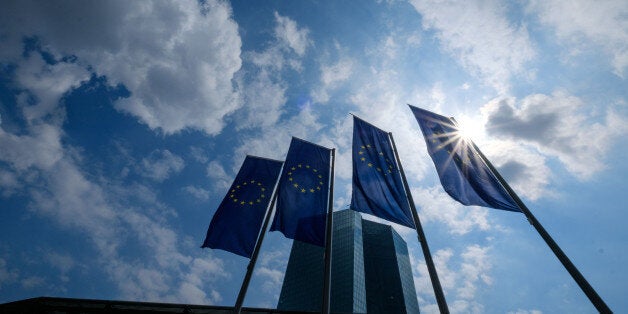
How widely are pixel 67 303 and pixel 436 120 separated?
19.2 meters

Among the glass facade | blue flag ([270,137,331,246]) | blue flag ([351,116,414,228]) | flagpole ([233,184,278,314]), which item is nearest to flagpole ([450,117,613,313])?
blue flag ([351,116,414,228])

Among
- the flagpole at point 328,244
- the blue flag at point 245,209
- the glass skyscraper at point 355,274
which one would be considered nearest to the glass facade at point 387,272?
the glass skyscraper at point 355,274

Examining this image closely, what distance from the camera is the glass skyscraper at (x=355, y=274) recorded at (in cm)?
11800

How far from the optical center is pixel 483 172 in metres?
12.2

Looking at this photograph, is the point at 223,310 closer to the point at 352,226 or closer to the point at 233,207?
the point at 233,207

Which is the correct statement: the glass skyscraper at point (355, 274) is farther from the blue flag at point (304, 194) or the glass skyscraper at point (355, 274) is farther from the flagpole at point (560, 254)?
the flagpole at point (560, 254)

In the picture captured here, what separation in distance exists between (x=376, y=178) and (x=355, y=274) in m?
117

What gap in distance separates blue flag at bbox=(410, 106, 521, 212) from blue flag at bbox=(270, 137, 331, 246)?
14.6 feet

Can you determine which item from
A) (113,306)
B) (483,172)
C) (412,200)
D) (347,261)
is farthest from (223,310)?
(347,261)

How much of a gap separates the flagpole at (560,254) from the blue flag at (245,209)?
8.89 metres

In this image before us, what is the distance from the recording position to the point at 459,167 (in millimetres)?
12305

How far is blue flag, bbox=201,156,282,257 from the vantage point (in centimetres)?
1132

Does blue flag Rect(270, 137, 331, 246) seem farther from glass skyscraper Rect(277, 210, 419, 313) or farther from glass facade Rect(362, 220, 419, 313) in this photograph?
glass facade Rect(362, 220, 419, 313)

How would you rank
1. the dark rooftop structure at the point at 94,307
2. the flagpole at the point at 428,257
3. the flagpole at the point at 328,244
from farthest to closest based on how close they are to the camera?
the dark rooftop structure at the point at 94,307
the flagpole at the point at 328,244
the flagpole at the point at 428,257
